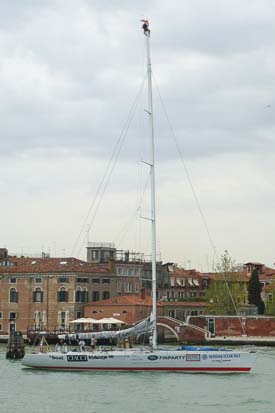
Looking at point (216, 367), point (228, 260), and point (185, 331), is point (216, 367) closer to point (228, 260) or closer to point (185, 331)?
point (185, 331)

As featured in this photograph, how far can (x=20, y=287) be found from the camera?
82938 mm

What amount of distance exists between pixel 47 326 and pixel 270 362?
31799mm

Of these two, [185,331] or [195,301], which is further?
[195,301]

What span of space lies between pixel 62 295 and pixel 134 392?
44815 millimetres

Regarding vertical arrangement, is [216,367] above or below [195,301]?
below

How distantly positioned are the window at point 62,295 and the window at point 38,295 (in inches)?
69.9

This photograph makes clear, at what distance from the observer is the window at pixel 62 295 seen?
8119 centimetres

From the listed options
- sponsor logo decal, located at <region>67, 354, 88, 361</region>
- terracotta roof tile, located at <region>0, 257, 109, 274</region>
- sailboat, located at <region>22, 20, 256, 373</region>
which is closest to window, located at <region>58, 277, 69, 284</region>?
terracotta roof tile, located at <region>0, 257, 109, 274</region>

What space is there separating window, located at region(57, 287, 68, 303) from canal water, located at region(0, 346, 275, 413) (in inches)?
1366

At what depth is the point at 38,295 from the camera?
270 ft

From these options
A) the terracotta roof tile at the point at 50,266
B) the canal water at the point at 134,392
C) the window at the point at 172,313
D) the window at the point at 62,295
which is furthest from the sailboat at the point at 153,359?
the window at the point at 172,313

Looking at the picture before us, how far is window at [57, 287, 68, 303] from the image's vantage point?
8119cm

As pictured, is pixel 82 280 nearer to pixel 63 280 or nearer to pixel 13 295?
pixel 63 280

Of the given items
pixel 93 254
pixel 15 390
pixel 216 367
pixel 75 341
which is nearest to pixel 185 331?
pixel 75 341
